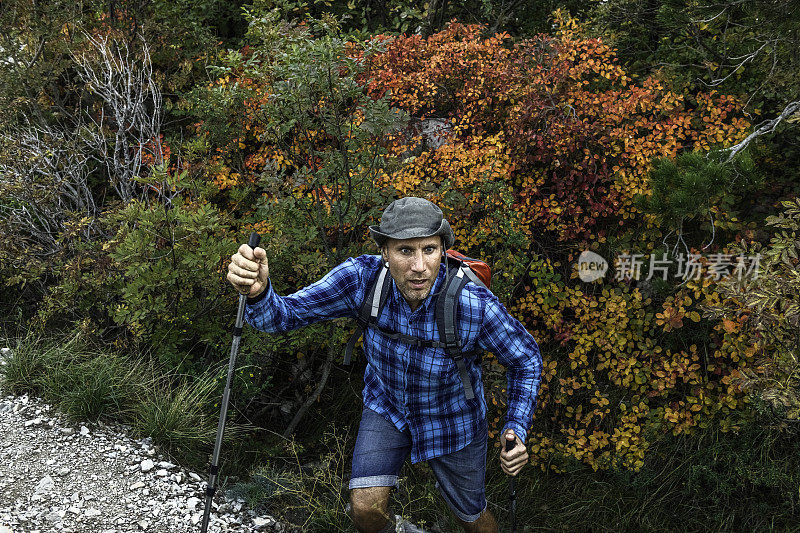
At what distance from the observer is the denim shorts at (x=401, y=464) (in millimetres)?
2980

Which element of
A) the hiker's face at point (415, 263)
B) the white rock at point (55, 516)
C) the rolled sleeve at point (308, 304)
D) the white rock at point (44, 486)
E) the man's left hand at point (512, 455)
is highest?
the hiker's face at point (415, 263)

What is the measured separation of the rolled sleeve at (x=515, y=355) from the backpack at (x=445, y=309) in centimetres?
14

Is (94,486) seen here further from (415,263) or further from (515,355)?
(515,355)

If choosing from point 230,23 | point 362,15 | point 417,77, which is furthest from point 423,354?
point 230,23

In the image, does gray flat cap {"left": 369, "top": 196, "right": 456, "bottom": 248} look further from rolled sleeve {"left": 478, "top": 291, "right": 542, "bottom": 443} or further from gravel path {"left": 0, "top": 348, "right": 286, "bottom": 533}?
gravel path {"left": 0, "top": 348, "right": 286, "bottom": 533}

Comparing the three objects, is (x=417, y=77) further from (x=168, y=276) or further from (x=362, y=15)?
(x=168, y=276)

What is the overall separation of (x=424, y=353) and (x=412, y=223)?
61 cm

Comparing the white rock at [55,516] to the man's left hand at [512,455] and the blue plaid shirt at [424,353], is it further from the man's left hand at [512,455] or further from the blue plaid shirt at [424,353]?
the man's left hand at [512,455]

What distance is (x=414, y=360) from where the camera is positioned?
2.90 m

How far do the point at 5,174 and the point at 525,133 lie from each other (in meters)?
4.33

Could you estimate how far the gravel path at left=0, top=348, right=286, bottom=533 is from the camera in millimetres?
3516

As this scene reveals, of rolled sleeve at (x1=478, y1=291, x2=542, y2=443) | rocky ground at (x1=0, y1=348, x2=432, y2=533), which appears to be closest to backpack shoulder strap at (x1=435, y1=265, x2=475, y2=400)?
rolled sleeve at (x1=478, y1=291, x2=542, y2=443)

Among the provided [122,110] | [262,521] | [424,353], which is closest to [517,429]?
[424,353]

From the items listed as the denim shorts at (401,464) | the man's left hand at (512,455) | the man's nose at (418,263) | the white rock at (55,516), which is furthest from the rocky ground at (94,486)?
the man's nose at (418,263)
